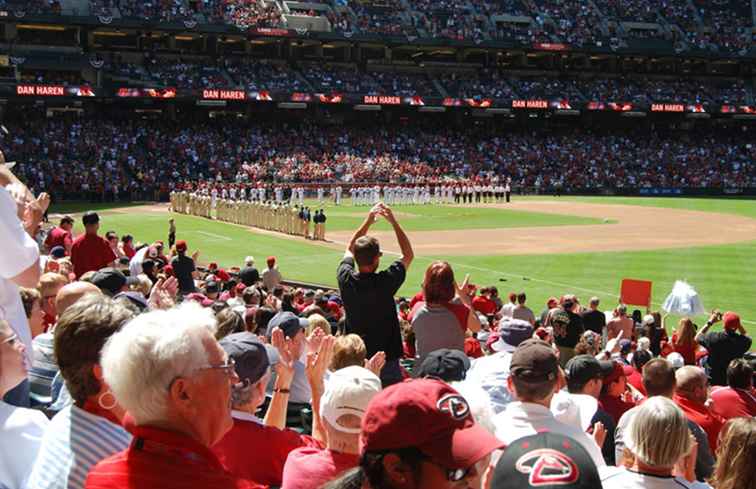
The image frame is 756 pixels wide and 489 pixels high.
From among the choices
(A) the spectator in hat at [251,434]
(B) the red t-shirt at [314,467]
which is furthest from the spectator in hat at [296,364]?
(B) the red t-shirt at [314,467]

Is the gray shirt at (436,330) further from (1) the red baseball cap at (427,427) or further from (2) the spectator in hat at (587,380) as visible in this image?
(1) the red baseball cap at (427,427)

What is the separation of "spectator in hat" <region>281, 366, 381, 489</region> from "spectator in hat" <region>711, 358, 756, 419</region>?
4520 mm

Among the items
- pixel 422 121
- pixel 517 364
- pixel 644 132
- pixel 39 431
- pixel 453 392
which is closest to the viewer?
pixel 453 392

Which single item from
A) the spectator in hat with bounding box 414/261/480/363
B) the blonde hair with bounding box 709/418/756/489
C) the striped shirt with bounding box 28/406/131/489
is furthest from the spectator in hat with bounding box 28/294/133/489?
the spectator in hat with bounding box 414/261/480/363

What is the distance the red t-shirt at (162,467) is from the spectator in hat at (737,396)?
557 cm

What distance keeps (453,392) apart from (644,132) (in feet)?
277

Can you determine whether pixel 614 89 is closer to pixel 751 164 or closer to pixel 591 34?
pixel 591 34

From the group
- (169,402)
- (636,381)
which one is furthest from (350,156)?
(169,402)

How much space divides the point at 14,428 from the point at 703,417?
5.24 metres

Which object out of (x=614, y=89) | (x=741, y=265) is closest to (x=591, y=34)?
(x=614, y=89)

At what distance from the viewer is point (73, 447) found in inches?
158

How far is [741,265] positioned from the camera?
3133 cm

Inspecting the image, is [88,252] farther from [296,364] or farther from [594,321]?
[594,321]

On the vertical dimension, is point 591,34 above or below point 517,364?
above
